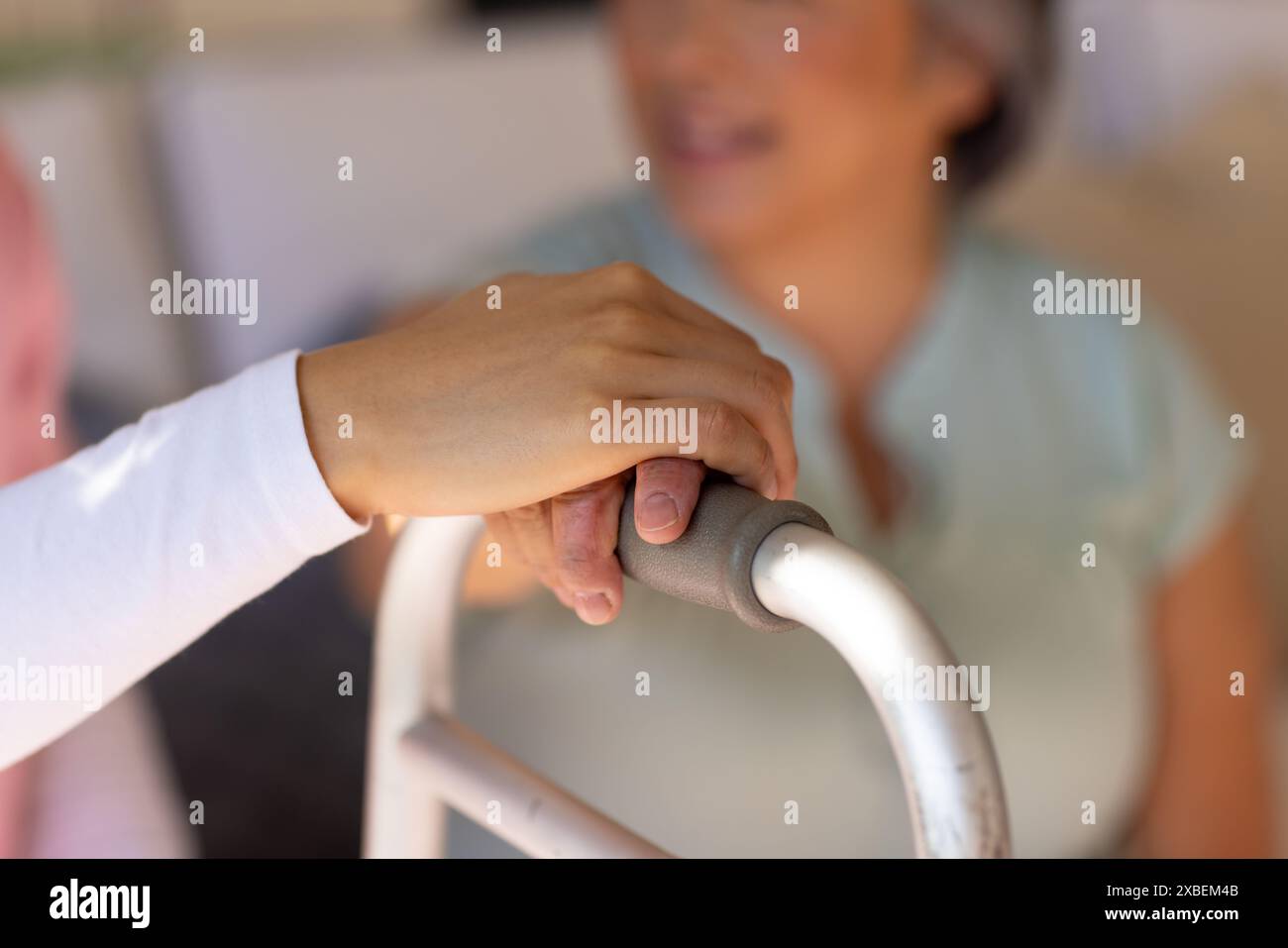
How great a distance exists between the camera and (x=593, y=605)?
0.40m

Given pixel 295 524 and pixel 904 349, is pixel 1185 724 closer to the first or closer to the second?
pixel 904 349

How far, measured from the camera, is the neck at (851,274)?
3.53ft

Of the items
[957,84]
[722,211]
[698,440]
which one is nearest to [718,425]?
[698,440]

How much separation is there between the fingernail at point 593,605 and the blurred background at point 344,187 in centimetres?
90

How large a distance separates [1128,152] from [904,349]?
54 cm

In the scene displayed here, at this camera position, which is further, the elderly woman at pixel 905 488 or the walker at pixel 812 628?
the elderly woman at pixel 905 488

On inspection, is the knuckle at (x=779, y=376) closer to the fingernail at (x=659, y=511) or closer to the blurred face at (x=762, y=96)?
the fingernail at (x=659, y=511)

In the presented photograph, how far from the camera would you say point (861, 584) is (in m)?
0.32

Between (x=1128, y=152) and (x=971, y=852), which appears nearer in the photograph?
(x=971, y=852)

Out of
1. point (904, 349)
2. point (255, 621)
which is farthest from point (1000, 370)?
point (255, 621)

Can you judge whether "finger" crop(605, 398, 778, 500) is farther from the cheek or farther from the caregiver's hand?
the cheek

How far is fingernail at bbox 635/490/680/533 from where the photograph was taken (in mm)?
354

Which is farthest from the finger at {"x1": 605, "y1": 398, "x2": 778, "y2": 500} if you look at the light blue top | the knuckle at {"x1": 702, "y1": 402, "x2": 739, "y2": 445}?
the light blue top

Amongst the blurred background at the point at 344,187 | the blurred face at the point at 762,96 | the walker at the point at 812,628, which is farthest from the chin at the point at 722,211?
the walker at the point at 812,628
